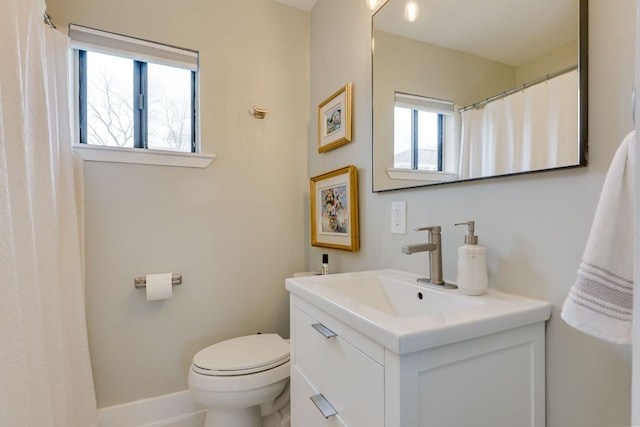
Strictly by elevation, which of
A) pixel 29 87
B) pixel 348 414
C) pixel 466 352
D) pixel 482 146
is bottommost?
pixel 348 414

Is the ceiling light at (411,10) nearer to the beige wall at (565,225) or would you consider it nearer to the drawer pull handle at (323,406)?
the beige wall at (565,225)

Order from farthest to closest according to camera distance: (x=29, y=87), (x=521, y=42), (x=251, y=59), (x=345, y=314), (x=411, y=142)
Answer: (x=251, y=59) < (x=411, y=142) < (x=29, y=87) < (x=521, y=42) < (x=345, y=314)

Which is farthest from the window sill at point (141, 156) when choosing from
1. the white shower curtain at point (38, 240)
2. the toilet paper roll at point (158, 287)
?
the toilet paper roll at point (158, 287)

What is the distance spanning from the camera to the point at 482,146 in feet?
2.90

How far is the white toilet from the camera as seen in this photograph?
4.07 feet

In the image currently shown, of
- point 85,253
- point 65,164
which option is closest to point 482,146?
point 65,164

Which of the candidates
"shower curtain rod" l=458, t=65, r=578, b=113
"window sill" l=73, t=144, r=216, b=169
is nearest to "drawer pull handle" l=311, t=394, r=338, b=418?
"shower curtain rod" l=458, t=65, r=578, b=113

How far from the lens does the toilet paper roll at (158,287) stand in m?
1.51

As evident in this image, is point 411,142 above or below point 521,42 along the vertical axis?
below

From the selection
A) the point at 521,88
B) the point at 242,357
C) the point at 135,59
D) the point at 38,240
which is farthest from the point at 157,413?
the point at 521,88

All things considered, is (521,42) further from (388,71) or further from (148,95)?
(148,95)

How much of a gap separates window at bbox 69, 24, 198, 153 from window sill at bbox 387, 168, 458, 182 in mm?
1133

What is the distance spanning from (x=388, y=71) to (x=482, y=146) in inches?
22.4

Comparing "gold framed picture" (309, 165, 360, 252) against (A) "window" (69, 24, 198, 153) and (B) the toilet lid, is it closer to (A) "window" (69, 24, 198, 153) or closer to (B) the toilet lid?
(B) the toilet lid
